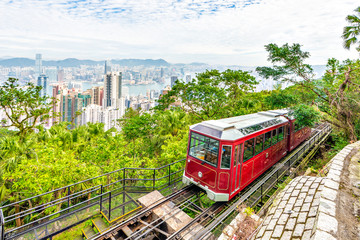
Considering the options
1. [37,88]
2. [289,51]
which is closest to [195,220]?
[289,51]

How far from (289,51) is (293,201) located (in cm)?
1055

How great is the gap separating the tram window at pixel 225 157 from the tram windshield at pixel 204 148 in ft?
0.69

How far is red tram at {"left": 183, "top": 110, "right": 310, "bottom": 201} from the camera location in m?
6.78

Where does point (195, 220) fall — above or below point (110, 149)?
below

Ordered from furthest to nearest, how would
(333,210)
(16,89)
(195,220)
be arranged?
1. (16,89)
2. (195,220)
3. (333,210)

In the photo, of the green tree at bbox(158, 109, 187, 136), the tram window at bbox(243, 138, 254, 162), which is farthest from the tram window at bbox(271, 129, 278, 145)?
the green tree at bbox(158, 109, 187, 136)

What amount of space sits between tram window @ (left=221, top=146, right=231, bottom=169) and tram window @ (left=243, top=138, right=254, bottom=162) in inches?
38.0

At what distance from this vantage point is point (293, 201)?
355 centimetres

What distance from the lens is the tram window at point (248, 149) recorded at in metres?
7.36

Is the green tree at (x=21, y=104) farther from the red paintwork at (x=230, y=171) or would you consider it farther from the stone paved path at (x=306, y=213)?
the stone paved path at (x=306, y=213)

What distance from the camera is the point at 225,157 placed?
677 cm

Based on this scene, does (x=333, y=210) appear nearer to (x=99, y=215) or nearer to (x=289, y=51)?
(x=99, y=215)

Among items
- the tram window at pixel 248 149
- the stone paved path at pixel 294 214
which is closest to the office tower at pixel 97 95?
the tram window at pixel 248 149

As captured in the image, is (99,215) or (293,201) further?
(99,215)
